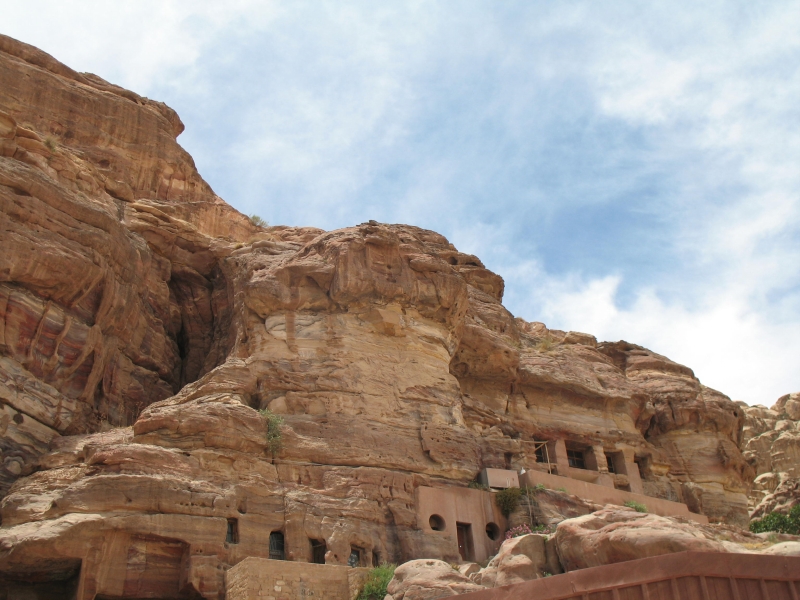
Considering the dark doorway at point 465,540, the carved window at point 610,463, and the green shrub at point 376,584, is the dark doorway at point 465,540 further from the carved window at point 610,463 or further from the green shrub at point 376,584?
the carved window at point 610,463

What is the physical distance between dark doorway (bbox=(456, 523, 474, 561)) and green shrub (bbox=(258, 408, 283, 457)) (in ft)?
22.0

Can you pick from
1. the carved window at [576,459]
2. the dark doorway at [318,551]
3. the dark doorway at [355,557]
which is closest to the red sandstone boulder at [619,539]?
the dark doorway at [355,557]

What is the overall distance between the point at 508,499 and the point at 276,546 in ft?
28.6

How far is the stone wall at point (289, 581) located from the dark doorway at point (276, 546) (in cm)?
190

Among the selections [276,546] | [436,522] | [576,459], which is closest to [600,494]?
[576,459]

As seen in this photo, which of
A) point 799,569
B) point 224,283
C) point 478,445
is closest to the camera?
point 799,569

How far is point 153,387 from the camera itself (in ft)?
109

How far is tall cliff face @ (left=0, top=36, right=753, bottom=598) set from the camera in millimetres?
22922

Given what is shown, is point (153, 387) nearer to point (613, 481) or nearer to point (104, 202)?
point (104, 202)

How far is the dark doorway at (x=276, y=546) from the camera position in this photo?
2423 cm

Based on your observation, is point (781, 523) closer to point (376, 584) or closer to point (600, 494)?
point (600, 494)

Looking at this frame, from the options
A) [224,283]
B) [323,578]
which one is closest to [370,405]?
[323,578]

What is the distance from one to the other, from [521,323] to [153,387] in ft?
81.5

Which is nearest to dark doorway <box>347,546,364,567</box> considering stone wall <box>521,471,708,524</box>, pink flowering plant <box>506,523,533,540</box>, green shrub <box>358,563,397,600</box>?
green shrub <box>358,563,397,600</box>
